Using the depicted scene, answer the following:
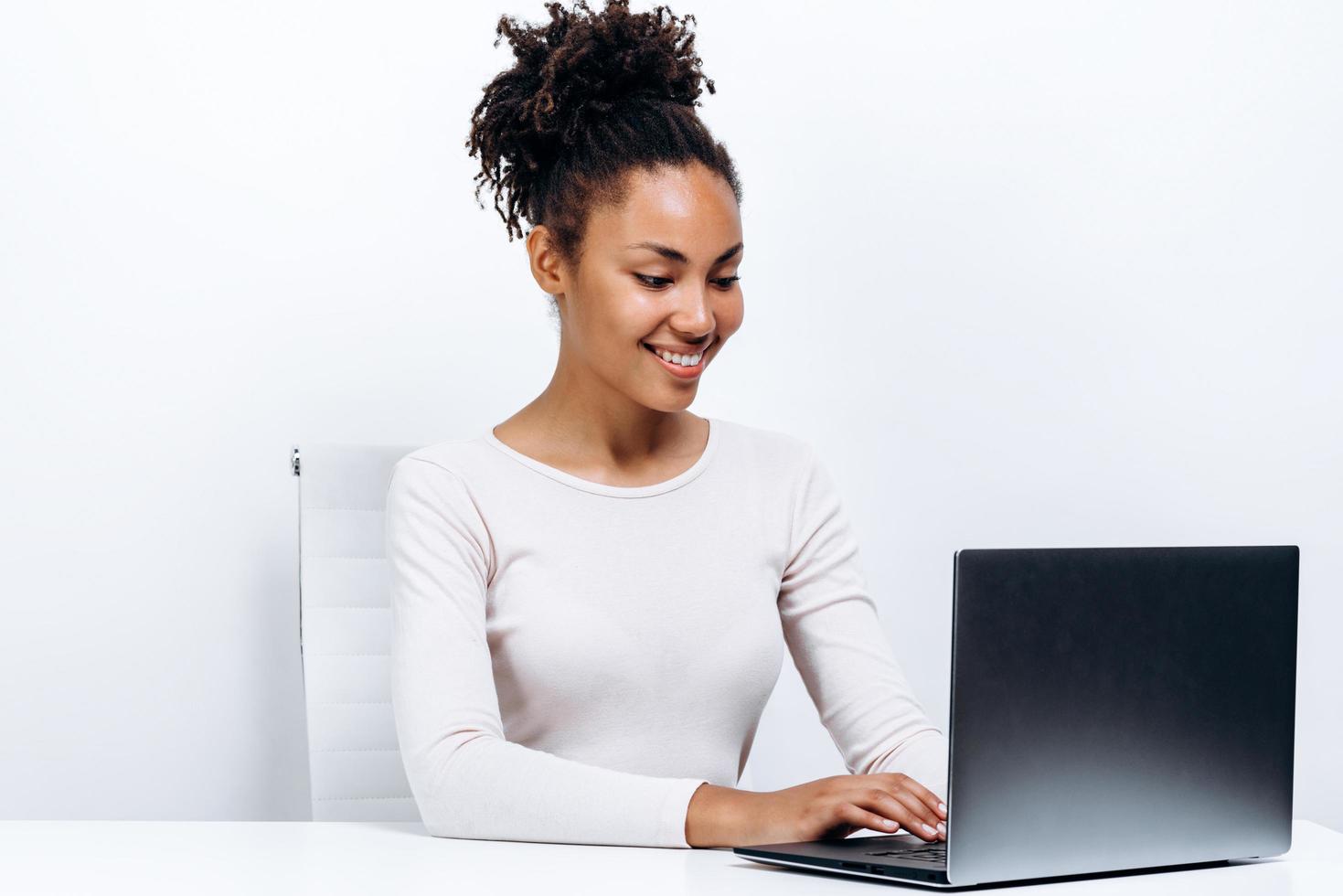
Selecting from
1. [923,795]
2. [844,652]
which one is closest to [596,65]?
[844,652]

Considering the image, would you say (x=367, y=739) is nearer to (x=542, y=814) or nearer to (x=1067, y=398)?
(x=542, y=814)

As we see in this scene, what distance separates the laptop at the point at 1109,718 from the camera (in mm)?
977

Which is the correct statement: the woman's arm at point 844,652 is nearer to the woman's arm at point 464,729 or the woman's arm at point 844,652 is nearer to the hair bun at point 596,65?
the woman's arm at point 464,729

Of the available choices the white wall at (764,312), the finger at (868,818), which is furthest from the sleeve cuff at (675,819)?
the white wall at (764,312)

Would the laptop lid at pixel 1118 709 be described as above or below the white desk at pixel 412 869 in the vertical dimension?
above

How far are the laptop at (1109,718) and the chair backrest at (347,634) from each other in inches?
38.9

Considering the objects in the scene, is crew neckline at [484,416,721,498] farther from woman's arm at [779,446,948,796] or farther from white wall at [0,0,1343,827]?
white wall at [0,0,1343,827]

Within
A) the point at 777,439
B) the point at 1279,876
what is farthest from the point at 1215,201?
the point at 1279,876

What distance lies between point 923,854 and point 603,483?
72 centimetres

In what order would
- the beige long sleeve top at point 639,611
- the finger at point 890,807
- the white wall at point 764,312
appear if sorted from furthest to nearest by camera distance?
the white wall at point 764,312, the beige long sleeve top at point 639,611, the finger at point 890,807

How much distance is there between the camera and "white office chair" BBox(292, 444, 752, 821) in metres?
1.99

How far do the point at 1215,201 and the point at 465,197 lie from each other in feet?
4.48

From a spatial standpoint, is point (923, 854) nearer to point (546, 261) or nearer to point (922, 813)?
point (922, 813)

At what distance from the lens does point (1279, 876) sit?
3.64ft
